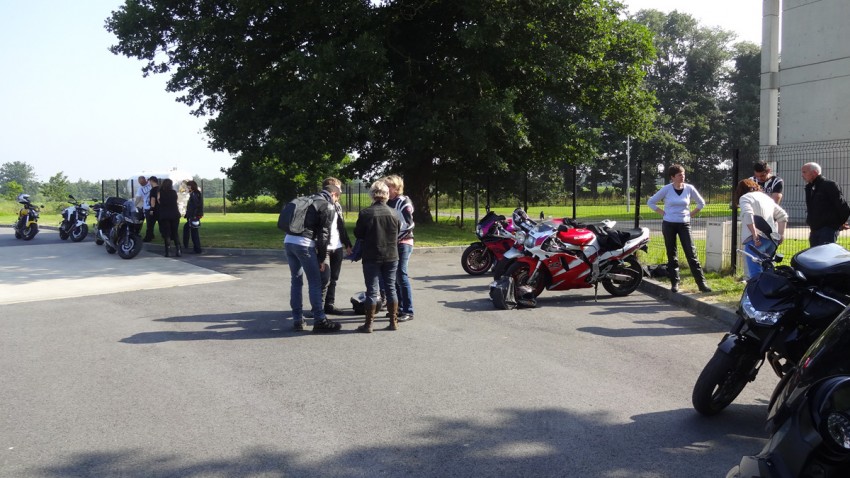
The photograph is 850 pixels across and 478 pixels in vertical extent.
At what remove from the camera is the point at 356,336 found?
302 inches

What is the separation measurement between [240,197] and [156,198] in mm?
9781

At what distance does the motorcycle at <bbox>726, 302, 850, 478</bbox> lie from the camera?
2.14 metres

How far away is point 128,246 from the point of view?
47.8 ft

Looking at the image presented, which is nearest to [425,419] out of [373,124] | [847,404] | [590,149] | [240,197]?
[847,404]

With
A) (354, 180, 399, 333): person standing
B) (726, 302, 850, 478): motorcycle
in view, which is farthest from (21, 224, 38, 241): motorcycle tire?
(726, 302, 850, 478): motorcycle

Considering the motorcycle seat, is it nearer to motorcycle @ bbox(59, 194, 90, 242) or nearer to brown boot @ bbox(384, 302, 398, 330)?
brown boot @ bbox(384, 302, 398, 330)

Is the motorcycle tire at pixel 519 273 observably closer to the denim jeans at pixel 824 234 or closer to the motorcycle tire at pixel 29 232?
the denim jeans at pixel 824 234

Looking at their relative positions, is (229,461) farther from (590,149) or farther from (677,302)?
(590,149)

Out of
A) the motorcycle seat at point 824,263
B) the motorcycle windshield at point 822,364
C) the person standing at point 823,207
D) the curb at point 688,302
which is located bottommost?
the curb at point 688,302

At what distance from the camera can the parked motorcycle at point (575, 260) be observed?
9562 millimetres

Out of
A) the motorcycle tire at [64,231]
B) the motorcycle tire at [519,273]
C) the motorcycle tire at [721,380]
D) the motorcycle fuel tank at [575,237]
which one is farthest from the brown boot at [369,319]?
the motorcycle tire at [64,231]

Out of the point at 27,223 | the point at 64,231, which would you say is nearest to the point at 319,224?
the point at 64,231

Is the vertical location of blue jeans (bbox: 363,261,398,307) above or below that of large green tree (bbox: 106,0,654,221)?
below

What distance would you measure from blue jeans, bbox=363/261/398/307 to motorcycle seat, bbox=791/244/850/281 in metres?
4.45
